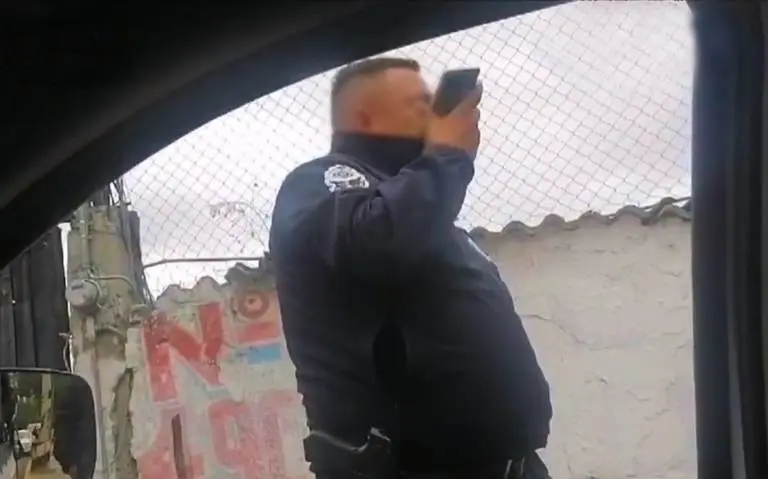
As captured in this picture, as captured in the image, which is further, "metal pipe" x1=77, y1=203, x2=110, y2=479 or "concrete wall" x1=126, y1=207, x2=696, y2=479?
"metal pipe" x1=77, y1=203, x2=110, y2=479

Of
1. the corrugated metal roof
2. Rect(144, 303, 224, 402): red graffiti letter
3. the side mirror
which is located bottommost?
the side mirror

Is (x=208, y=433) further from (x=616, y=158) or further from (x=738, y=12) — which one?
(x=738, y=12)

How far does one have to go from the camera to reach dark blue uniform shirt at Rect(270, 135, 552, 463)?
78 centimetres

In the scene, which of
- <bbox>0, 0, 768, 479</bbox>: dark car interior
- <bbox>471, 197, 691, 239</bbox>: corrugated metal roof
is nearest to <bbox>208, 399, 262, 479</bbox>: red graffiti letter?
<bbox>471, 197, 691, 239</bbox>: corrugated metal roof

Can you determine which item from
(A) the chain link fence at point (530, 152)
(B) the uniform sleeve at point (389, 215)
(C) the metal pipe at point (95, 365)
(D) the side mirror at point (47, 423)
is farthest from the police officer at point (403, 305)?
(C) the metal pipe at point (95, 365)

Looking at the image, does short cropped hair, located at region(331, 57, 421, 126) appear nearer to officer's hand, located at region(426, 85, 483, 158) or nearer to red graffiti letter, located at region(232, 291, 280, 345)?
officer's hand, located at region(426, 85, 483, 158)

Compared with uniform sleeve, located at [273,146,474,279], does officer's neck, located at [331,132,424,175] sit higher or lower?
higher

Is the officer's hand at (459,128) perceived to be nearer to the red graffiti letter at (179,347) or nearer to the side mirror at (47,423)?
the side mirror at (47,423)

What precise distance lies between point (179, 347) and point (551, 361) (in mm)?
487

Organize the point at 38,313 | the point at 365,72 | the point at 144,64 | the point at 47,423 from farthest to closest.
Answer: the point at 38,313, the point at 365,72, the point at 47,423, the point at 144,64

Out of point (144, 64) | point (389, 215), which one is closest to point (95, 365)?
point (389, 215)

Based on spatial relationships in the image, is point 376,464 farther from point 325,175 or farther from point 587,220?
point 587,220

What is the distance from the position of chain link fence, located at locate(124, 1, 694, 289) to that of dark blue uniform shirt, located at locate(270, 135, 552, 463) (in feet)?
0.56

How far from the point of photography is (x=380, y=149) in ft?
2.68
